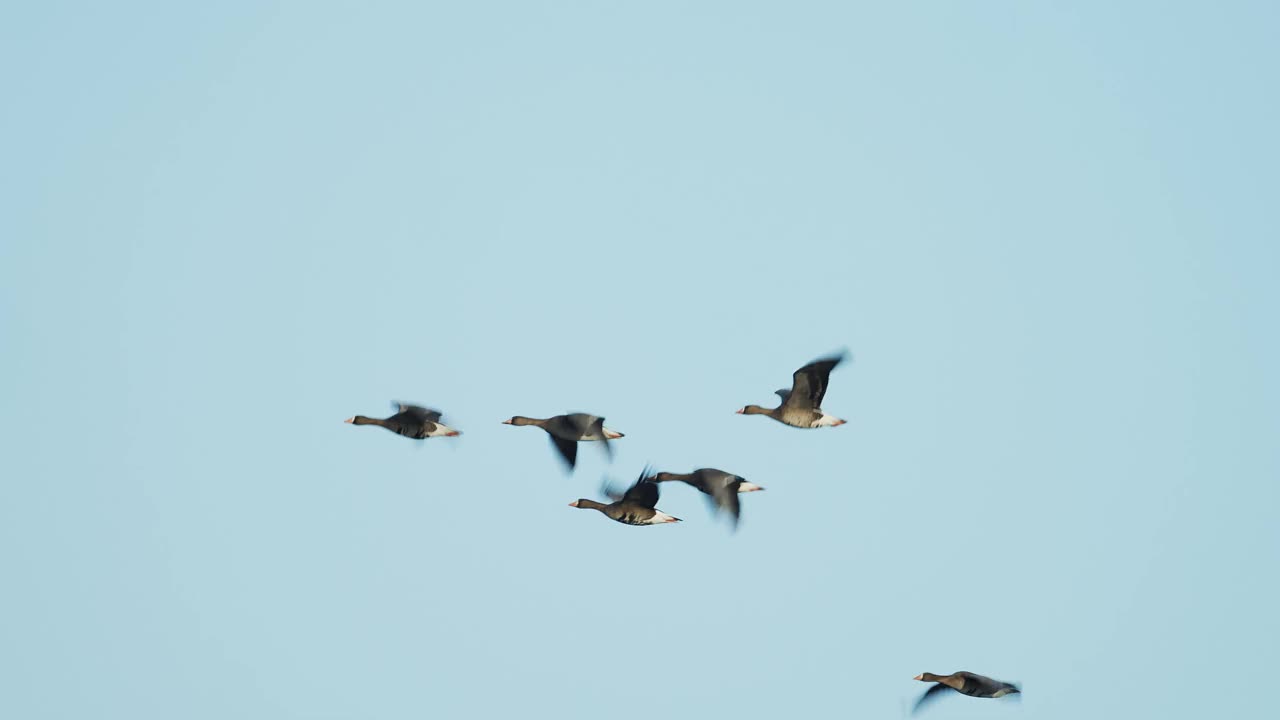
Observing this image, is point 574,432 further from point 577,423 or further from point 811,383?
point 811,383

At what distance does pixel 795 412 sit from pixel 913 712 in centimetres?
649

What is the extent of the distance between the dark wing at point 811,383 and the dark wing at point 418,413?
23.4 feet

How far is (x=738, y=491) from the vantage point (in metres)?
50.2

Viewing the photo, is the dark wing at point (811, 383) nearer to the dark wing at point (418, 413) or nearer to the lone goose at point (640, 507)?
the lone goose at point (640, 507)

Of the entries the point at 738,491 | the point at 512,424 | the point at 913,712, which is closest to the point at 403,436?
the point at 512,424

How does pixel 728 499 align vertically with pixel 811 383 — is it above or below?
below

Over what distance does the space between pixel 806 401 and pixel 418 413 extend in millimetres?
7865

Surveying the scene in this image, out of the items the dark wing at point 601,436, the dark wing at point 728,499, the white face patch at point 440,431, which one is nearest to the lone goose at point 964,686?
the dark wing at point 728,499

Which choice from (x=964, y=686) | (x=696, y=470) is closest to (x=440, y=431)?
(x=696, y=470)

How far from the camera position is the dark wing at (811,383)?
164ft

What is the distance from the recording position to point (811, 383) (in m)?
50.8

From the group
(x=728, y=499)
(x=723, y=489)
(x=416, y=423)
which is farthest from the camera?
(x=416, y=423)

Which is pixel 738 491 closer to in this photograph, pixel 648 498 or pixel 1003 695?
pixel 648 498

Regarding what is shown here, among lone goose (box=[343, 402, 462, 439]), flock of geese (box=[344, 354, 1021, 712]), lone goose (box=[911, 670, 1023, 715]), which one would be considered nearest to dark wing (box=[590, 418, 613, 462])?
flock of geese (box=[344, 354, 1021, 712])
